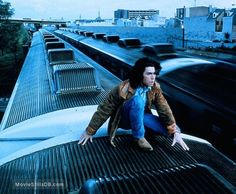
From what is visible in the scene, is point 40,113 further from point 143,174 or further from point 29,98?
point 143,174

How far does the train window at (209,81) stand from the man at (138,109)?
230cm

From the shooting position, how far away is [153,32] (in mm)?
65938

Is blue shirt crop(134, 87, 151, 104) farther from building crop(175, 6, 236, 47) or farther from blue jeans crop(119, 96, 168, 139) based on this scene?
building crop(175, 6, 236, 47)

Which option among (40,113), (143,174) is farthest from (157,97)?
(40,113)

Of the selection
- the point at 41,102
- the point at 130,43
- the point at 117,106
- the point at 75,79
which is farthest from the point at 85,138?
the point at 130,43

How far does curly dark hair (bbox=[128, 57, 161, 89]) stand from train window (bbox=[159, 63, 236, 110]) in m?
2.85

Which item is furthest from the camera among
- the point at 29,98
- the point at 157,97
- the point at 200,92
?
the point at 29,98

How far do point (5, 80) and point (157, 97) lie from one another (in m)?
29.3

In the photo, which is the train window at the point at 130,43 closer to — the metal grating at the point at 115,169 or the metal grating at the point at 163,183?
the metal grating at the point at 115,169

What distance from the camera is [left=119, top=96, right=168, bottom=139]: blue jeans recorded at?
4.32m

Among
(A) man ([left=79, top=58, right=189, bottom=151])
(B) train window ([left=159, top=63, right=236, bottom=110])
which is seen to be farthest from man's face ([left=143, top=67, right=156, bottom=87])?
(B) train window ([left=159, top=63, right=236, bottom=110])

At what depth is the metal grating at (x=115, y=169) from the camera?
3018 mm

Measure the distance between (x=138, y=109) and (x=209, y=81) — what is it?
439cm

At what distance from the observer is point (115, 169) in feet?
13.2
